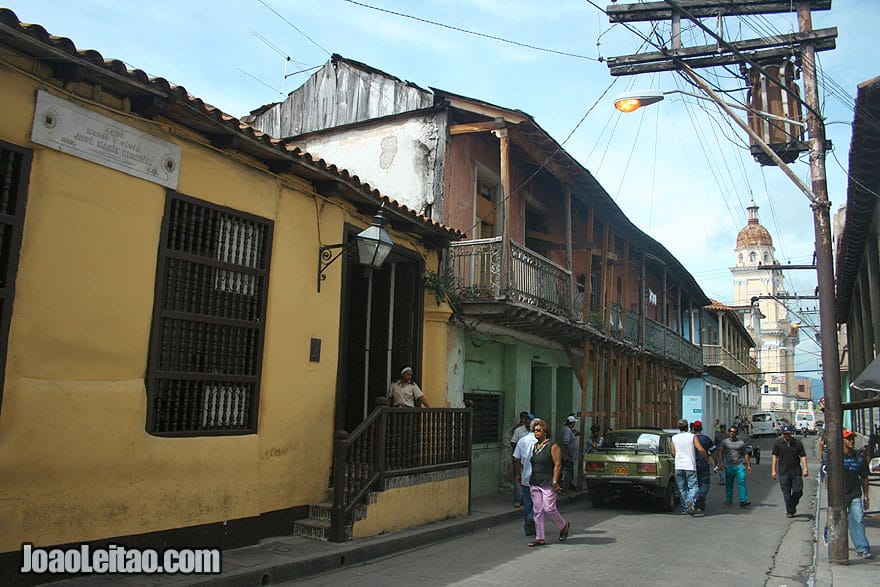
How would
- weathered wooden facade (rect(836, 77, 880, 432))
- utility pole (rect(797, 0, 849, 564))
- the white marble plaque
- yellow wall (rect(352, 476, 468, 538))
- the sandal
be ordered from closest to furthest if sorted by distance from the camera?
the white marble plaque
utility pole (rect(797, 0, 849, 564))
yellow wall (rect(352, 476, 468, 538))
weathered wooden facade (rect(836, 77, 880, 432))
the sandal

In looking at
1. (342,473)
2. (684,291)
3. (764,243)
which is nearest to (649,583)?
(342,473)

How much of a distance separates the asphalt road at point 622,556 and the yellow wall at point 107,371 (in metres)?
1.46

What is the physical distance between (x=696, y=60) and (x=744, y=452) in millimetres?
7860

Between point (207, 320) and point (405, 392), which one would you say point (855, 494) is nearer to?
point (405, 392)

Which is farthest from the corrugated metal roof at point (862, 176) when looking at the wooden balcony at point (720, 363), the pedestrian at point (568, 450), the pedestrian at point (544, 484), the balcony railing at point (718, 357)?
the balcony railing at point (718, 357)

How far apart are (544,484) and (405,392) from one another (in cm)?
234

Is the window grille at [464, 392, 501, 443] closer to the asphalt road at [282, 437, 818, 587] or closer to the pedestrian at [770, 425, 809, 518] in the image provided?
the asphalt road at [282, 437, 818, 587]

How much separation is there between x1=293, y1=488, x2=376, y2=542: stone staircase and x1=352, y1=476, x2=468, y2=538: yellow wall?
0.08 metres

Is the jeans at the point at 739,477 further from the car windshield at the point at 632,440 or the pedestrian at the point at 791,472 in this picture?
the car windshield at the point at 632,440

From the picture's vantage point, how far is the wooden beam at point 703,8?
1025 centimetres

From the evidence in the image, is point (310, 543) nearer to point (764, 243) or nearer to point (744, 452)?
point (744, 452)

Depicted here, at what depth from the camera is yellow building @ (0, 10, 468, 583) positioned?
562cm

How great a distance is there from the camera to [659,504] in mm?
13500

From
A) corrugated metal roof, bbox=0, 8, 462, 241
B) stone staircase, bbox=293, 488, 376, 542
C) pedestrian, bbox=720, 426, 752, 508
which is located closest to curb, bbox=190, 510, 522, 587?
stone staircase, bbox=293, 488, 376, 542
